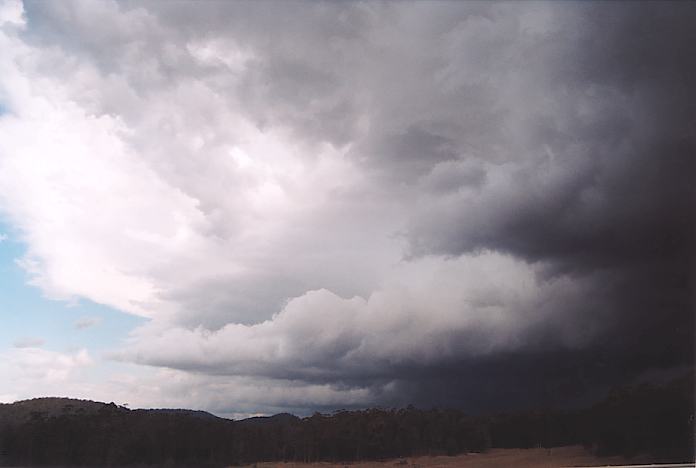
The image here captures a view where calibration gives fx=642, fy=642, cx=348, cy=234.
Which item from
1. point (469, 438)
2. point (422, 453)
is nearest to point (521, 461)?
point (469, 438)

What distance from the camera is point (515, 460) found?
1402 centimetres

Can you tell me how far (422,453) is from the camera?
1375 centimetres

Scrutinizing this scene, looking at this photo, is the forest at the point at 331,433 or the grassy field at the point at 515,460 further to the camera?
the grassy field at the point at 515,460

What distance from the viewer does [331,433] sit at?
44.5ft

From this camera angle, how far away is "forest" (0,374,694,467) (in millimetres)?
11961

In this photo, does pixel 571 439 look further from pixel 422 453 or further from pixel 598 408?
pixel 422 453

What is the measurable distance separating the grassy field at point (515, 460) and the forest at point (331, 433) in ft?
0.65

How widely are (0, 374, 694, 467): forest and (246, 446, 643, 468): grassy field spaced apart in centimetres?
20

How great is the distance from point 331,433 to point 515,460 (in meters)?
4.10

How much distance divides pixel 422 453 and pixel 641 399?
5.06 meters

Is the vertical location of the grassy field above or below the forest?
below

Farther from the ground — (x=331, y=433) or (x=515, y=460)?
(x=331, y=433)

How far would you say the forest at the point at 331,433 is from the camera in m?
12.0

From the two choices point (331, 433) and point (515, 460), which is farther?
point (515, 460)
